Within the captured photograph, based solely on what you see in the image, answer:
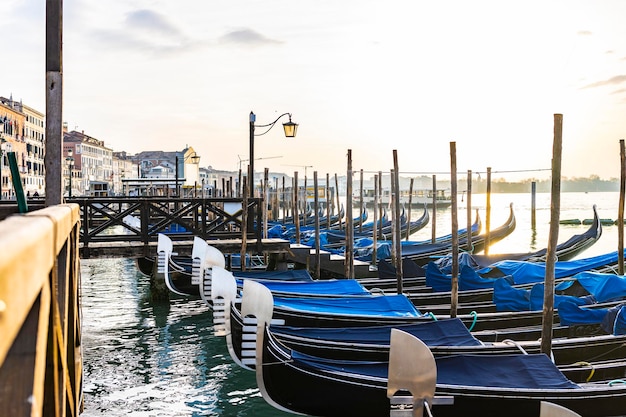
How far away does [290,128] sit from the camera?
915 cm

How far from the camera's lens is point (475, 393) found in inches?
151

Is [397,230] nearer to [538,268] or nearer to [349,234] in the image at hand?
[349,234]

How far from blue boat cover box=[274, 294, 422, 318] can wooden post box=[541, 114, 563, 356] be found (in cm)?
139

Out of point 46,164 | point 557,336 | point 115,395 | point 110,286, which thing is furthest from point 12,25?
point 110,286

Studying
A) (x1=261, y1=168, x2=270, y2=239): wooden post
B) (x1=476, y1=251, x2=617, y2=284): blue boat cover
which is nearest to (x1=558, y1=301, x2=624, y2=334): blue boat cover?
(x1=476, y1=251, x2=617, y2=284): blue boat cover

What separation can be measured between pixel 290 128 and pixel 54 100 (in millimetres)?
6245

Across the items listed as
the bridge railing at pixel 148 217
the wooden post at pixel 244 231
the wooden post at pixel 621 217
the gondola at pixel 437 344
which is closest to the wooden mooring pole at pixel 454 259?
the gondola at pixel 437 344

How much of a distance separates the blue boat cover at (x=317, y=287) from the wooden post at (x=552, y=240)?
95.2 inches

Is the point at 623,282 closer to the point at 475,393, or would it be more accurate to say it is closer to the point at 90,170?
the point at 475,393

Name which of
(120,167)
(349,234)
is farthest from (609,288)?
(120,167)

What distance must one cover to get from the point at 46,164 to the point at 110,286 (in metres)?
8.82

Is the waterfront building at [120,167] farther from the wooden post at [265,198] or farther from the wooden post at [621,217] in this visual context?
the wooden post at [621,217]

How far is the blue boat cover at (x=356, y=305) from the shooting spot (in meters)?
5.75

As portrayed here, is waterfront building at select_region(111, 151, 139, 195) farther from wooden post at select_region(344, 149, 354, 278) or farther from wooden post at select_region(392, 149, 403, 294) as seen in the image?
wooden post at select_region(392, 149, 403, 294)
